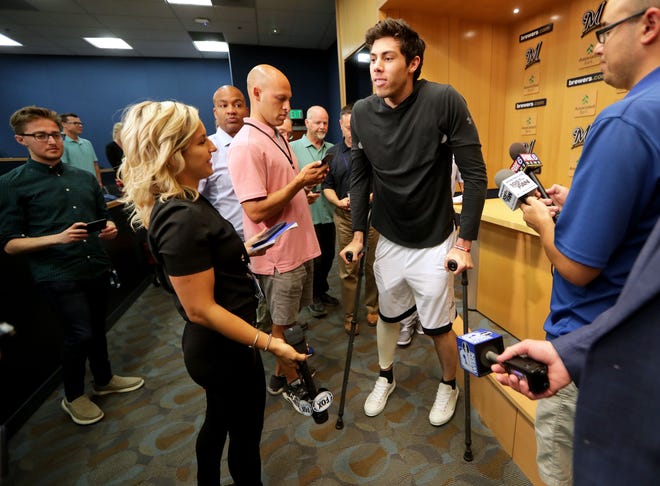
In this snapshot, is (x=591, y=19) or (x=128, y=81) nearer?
(x=591, y=19)

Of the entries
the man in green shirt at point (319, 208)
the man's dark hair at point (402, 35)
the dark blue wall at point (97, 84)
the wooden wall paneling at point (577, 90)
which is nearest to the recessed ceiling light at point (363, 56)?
the man in green shirt at point (319, 208)

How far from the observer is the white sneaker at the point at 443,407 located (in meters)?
1.79

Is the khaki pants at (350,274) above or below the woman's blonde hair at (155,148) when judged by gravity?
below

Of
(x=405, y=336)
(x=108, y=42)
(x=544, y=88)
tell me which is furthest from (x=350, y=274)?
(x=108, y=42)

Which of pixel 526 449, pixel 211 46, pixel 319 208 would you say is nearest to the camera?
pixel 526 449

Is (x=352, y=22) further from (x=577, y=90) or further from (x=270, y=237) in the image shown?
(x=270, y=237)

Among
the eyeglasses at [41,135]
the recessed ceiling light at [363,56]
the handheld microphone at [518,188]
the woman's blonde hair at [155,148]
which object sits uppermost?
the recessed ceiling light at [363,56]

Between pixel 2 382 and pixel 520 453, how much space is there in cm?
277

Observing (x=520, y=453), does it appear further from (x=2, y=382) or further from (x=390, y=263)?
(x=2, y=382)

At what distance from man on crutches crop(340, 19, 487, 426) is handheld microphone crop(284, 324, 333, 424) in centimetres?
74

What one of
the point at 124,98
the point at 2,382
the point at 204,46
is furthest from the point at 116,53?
the point at 2,382

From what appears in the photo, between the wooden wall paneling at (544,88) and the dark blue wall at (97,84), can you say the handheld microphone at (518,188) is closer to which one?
the wooden wall paneling at (544,88)

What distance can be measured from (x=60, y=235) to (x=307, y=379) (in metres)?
1.53

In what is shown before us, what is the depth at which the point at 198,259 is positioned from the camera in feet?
3.03
